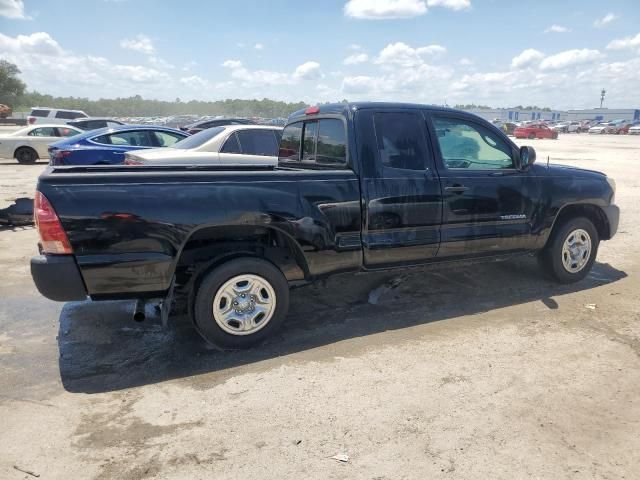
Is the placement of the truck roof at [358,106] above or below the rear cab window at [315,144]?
above

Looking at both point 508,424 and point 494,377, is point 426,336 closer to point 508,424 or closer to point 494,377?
point 494,377

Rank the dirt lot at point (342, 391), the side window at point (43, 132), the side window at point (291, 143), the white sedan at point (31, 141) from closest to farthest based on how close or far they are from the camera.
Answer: the dirt lot at point (342, 391)
the side window at point (291, 143)
the white sedan at point (31, 141)
the side window at point (43, 132)

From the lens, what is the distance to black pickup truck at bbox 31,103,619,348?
10.9ft

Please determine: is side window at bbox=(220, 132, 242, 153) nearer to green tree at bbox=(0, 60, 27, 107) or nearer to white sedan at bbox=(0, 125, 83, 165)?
white sedan at bbox=(0, 125, 83, 165)

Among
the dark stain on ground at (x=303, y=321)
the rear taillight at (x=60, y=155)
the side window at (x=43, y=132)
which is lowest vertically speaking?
the dark stain on ground at (x=303, y=321)

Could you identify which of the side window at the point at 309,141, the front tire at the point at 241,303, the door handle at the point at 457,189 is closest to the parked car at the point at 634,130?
the door handle at the point at 457,189

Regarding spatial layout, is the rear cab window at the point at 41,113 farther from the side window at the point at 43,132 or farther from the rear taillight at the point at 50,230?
the rear taillight at the point at 50,230

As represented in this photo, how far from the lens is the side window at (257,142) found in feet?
27.4

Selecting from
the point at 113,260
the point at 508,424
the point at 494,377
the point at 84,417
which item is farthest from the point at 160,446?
the point at 494,377

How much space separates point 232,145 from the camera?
823 cm

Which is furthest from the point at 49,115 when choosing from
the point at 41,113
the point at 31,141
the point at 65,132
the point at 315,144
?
the point at 315,144

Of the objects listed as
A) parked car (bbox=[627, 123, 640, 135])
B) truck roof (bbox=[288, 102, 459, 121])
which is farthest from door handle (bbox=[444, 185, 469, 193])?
parked car (bbox=[627, 123, 640, 135])

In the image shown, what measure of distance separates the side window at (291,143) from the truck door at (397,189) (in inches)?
41.2

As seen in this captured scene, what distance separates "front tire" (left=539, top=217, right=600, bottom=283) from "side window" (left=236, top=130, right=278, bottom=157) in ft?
16.4
